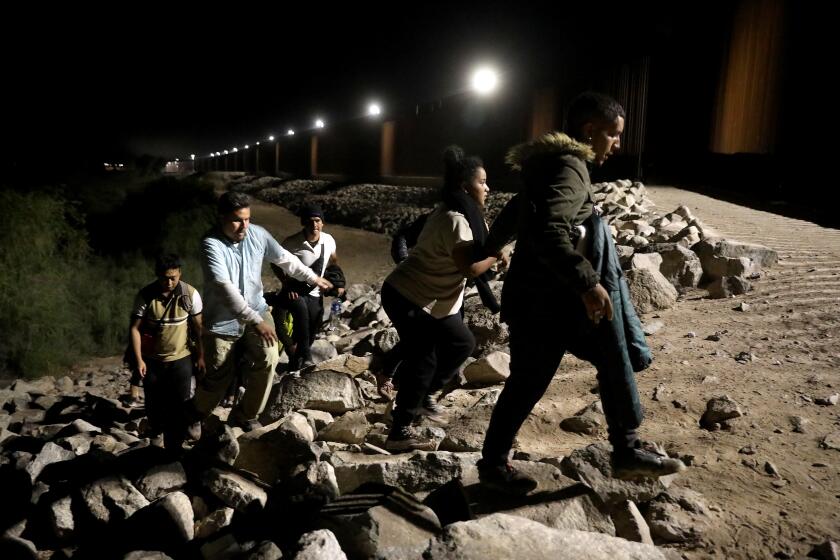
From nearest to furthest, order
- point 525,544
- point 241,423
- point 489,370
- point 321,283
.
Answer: point 525,544 → point 241,423 → point 321,283 → point 489,370

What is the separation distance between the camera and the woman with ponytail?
335 cm

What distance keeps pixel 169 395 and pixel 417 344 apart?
1854 millimetres

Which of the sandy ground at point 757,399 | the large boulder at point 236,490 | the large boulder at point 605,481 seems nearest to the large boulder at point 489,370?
the sandy ground at point 757,399

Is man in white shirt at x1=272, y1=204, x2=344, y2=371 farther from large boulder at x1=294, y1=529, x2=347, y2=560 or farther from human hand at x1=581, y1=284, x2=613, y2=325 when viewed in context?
human hand at x1=581, y1=284, x2=613, y2=325

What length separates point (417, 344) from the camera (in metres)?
3.42

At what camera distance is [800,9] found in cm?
902

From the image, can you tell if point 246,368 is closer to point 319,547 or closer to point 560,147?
point 319,547

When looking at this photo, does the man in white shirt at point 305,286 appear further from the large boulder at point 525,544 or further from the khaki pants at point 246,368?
the large boulder at point 525,544

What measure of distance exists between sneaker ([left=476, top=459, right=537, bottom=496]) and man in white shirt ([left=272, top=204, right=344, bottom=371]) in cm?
322

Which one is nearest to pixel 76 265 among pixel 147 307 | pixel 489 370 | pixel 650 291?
pixel 147 307

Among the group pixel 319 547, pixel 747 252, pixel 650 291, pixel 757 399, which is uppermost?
pixel 747 252

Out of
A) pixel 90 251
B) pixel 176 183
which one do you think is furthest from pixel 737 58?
pixel 176 183

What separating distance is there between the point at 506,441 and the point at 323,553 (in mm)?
878

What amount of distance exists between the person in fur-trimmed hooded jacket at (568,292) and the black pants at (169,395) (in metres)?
2.51
